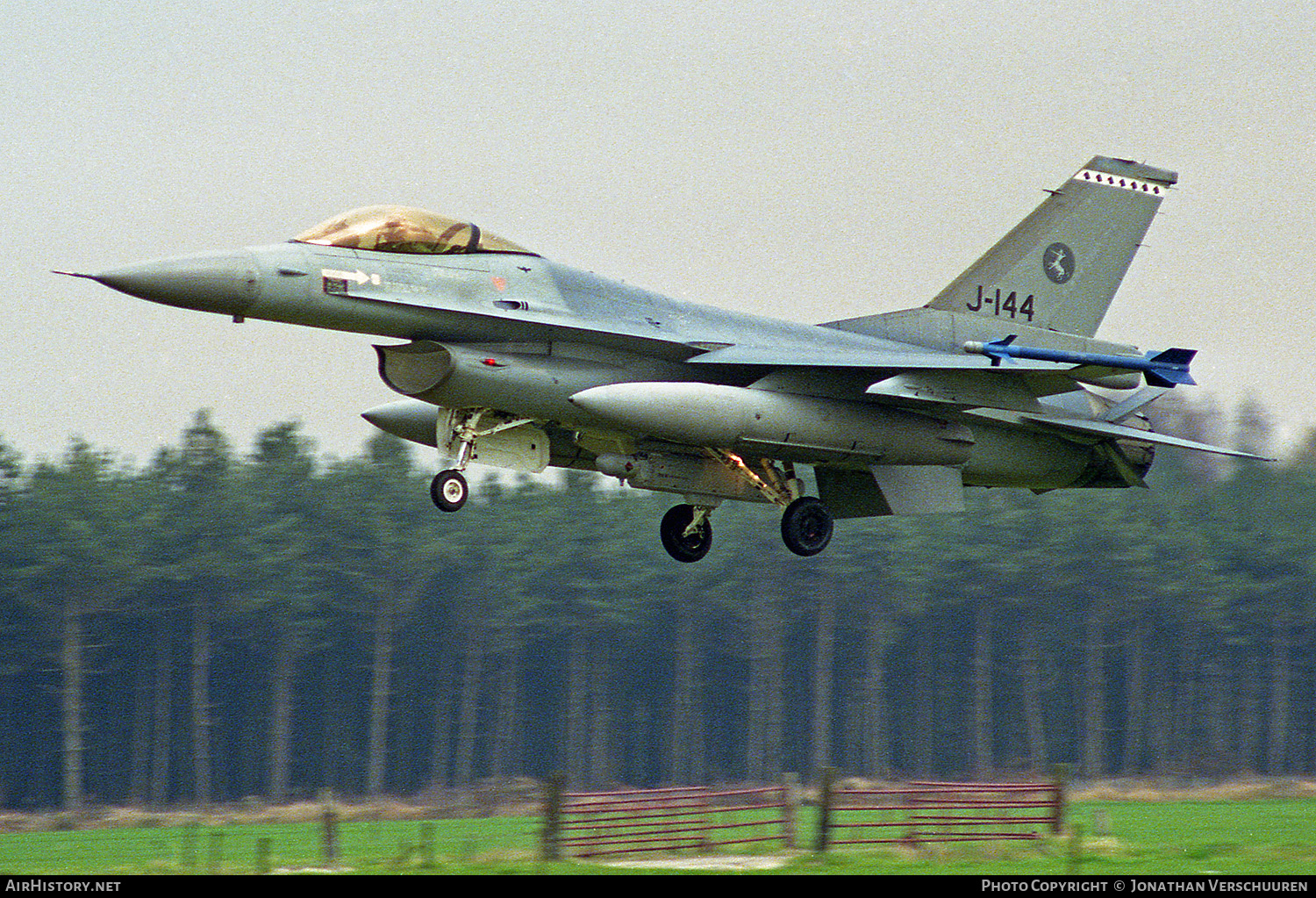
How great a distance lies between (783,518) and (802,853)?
18.8ft

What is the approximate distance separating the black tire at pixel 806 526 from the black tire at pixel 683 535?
131cm

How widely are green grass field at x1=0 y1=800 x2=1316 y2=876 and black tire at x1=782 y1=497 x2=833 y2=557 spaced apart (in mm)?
3868

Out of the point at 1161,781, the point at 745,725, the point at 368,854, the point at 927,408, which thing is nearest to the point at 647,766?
the point at 745,725

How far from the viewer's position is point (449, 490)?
17.6 m

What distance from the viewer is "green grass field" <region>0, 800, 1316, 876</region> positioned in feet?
66.4

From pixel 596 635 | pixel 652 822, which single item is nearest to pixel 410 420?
pixel 652 822

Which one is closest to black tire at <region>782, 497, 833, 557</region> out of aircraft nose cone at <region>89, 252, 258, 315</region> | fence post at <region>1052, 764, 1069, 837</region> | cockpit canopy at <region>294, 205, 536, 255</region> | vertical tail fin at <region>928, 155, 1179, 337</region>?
vertical tail fin at <region>928, 155, 1179, 337</region>

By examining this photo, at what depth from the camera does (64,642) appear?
196 feet

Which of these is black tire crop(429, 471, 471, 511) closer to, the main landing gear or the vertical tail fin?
the main landing gear

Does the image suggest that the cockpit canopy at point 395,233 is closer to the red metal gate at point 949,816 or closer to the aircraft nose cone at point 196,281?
the aircraft nose cone at point 196,281

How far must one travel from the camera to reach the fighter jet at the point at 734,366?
17.4 metres

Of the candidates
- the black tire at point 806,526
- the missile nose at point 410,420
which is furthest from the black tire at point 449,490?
the black tire at point 806,526

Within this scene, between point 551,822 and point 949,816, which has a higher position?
point 551,822

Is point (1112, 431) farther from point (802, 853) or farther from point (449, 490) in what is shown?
point (449, 490)
